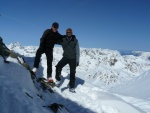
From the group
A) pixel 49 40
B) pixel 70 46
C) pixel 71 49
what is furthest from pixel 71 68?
pixel 49 40

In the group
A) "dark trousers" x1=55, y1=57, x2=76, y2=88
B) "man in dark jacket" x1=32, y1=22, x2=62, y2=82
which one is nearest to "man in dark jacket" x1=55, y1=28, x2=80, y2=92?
"dark trousers" x1=55, y1=57, x2=76, y2=88

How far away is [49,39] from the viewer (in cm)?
1055

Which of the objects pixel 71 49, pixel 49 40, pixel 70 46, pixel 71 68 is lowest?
pixel 71 68

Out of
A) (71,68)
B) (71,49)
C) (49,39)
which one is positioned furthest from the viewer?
(71,68)

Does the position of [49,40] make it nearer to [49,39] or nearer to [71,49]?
[49,39]

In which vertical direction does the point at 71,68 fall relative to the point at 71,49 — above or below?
below

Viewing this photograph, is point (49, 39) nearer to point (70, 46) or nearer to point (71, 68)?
point (70, 46)

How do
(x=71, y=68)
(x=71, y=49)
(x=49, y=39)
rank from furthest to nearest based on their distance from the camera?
1. (x=71, y=68)
2. (x=71, y=49)
3. (x=49, y=39)

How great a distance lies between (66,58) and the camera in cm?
1110

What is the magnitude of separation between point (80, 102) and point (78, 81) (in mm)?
3937

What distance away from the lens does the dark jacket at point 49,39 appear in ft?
34.0

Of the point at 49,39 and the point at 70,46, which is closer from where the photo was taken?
the point at 49,39

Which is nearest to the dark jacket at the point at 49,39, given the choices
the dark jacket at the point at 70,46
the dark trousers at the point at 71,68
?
the dark jacket at the point at 70,46

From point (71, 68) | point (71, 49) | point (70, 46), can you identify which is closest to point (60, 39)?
point (70, 46)
